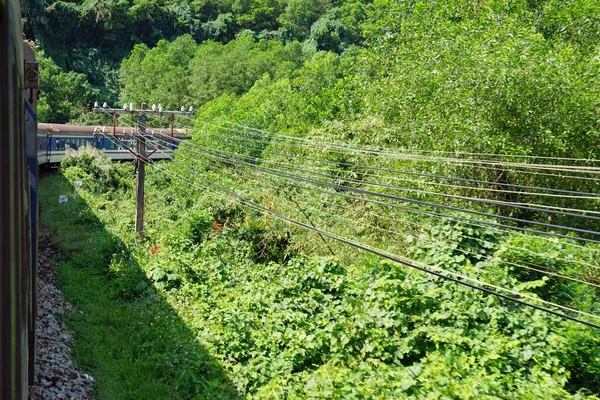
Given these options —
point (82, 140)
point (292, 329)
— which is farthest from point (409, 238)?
point (82, 140)

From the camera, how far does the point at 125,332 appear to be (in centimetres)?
991

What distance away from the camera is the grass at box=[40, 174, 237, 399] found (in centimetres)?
799

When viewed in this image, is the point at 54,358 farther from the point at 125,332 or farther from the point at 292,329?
the point at 292,329

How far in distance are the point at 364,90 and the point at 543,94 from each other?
6.26 metres

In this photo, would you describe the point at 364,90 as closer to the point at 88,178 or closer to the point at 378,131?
the point at 378,131

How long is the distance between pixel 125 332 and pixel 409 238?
553 cm

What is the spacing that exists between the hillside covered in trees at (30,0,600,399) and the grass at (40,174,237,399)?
56mm

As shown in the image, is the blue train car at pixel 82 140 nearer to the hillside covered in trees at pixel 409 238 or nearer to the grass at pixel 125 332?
the hillside covered in trees at pixel 409 238

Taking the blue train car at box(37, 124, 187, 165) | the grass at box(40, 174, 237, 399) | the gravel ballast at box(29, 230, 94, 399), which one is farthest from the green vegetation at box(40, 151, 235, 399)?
the blue train car at box(37, 124, 187, 165)

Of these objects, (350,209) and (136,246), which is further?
(136,246)

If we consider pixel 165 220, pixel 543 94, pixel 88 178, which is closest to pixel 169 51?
pixel 88 178

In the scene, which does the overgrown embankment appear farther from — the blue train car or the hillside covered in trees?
the blue train car

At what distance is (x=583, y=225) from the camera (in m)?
10.2

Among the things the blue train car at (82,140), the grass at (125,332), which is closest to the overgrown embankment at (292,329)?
the grass at (125,332)
